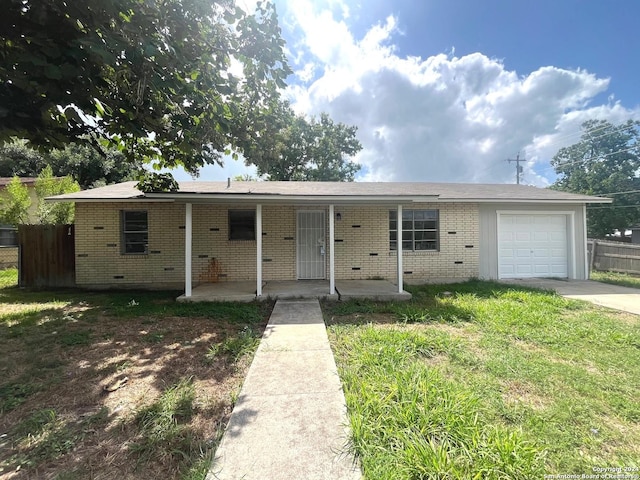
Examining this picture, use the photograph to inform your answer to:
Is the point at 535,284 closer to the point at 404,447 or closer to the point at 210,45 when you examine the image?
the point at 404,447

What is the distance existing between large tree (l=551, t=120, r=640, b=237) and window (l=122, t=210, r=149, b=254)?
32766mm

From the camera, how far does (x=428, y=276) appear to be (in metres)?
9.30

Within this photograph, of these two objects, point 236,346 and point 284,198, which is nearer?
point 236,346

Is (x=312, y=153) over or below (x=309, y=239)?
over

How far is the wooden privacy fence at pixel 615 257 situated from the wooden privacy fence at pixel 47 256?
18.6 m

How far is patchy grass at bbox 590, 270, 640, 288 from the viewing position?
876cm

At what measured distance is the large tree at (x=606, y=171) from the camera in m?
24.7

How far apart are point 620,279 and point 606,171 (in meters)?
27.1

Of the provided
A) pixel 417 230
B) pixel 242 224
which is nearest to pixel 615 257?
pixel 417 230

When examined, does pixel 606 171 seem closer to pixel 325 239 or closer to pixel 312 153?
pixel 312 153

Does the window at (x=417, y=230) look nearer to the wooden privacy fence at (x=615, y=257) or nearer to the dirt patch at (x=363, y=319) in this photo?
the dirt patch at (x=363, y=319)

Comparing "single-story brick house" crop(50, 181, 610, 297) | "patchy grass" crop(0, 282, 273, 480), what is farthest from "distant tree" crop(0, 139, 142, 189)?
"patchy grass" crop(0, 282, 273, 480)

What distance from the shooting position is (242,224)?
903cm

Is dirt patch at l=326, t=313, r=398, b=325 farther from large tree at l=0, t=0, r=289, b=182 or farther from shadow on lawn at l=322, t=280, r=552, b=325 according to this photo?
large tree at l=0, t=0, r=289, b=182
